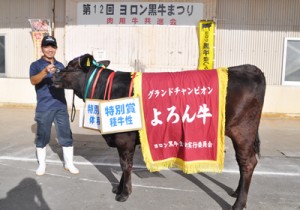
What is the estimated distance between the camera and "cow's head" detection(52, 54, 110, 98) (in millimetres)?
3938

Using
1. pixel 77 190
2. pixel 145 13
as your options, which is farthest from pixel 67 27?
pixel 77 190

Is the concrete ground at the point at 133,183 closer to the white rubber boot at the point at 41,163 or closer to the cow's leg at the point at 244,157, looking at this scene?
the white rubber boot at the point at 41,163

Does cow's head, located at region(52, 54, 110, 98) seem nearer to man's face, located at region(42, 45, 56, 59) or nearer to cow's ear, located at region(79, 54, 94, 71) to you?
cow's ear, located at region(79, 54, 94, 71)

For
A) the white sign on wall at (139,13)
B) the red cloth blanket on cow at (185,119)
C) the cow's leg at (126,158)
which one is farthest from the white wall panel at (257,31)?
the cow's leg at (126,158)

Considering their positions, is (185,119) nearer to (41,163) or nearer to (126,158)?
(126,158)

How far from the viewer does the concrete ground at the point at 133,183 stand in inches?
150

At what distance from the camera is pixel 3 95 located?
10141 mm

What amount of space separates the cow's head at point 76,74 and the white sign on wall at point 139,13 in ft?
18.2

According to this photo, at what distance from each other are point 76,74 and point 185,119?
1394 millimetres

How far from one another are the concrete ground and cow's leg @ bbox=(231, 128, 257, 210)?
0.20 m

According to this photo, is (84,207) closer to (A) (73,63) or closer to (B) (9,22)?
(A) (73,63)

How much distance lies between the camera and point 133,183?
443 cm

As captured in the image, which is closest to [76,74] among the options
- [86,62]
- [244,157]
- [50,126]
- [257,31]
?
[86,62]

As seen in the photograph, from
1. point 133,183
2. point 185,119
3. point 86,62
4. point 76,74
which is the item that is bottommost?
point 133,183
